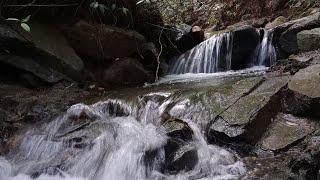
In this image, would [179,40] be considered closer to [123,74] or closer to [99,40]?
[123,74]

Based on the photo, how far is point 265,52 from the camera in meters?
9.12

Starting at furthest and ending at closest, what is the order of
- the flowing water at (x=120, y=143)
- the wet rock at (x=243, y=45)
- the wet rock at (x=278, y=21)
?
the wet rock at (x=278, y=21)
the wet rock at (x=243, y=45)
the flowing water at (x=120, y=143)

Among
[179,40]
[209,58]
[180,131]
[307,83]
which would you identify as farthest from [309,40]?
[179,40]

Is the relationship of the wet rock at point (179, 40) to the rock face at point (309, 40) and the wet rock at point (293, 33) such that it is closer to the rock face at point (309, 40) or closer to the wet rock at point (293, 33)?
the wet rock at point (293, 33)

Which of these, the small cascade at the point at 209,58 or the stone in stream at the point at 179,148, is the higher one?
the small cascade at the point at 209,58

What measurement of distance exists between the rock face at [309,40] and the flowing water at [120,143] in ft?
7.27

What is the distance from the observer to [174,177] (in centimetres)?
466

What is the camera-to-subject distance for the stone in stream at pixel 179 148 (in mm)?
4795

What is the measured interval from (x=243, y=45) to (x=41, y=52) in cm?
438

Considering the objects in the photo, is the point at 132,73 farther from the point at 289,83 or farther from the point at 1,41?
the point at 289,83

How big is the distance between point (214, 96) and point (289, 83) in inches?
39.2

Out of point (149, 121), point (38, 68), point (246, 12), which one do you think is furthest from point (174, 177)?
point (246, 12)

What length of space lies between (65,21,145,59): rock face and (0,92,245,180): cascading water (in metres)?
2.20

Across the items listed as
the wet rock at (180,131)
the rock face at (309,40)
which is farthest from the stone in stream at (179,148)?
the rock face at (309,40)
